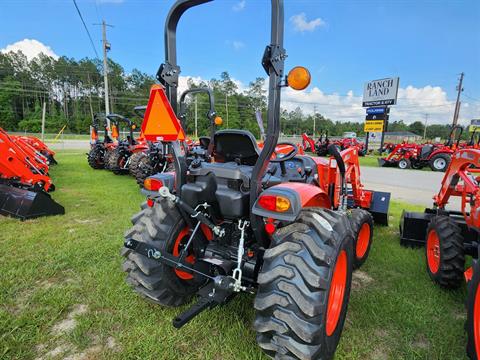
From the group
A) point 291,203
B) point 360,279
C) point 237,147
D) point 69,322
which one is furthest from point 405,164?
point 69,322

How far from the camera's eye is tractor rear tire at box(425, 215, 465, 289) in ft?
9.57

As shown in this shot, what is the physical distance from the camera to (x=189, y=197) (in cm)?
225

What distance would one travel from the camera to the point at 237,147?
8.00 feet

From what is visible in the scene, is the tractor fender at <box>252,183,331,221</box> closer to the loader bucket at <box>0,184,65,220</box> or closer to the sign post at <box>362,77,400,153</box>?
the loader bucket at <box>0,184,65,220</box>

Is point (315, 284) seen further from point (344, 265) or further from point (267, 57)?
point (267, 57)

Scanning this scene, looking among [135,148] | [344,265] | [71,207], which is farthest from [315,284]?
[135,148]

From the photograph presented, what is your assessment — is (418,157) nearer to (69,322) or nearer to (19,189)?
(19,189)

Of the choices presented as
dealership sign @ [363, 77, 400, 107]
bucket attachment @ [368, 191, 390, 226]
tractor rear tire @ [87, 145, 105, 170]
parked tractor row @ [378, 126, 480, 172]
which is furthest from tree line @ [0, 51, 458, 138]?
bucket attachment @ [368, 191, 390, 226]

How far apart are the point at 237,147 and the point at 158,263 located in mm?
1124

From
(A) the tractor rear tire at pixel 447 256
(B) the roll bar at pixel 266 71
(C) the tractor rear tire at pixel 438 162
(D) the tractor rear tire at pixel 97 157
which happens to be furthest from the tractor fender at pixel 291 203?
(C) the tractor rear tire at pixel 438 162

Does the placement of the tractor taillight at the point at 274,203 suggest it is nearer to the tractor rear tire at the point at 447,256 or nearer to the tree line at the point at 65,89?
the tractor rear tire at the point at 447,256

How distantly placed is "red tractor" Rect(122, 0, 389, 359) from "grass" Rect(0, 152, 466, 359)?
31 centimetres

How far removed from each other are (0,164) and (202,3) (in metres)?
5.00

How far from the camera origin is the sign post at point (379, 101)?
2195 cm
